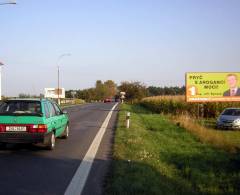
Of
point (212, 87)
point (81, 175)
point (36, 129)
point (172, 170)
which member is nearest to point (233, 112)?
point (212, 87)

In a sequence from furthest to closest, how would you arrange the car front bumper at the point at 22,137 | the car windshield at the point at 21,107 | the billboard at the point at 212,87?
the billboard at the point at 212,87 < the car windshield at the point at 21,107 < the car front bumper at the point at 22,137

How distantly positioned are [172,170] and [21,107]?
4954 mm

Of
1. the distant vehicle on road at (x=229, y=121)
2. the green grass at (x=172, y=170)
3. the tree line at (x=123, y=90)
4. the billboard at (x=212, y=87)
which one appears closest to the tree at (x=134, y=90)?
the tree line at (x=123, y=90)

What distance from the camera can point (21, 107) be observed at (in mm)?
12414

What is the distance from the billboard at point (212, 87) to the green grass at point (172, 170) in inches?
708

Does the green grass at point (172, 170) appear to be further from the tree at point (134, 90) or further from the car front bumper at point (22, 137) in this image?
the tree at point (134, 90)

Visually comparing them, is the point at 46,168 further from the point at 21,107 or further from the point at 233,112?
the point at 233,112

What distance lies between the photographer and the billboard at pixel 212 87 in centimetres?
3312

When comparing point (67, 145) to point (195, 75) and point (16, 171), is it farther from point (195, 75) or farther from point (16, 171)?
point (195, 75)

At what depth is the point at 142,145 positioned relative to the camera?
1338 cm

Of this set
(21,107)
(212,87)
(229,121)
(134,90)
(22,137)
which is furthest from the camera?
(134,90)

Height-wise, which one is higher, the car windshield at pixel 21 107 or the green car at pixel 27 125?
the car windshield at pixel 21 107

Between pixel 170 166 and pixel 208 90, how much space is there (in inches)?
923

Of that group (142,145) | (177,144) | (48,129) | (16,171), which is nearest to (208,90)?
(177,144)
